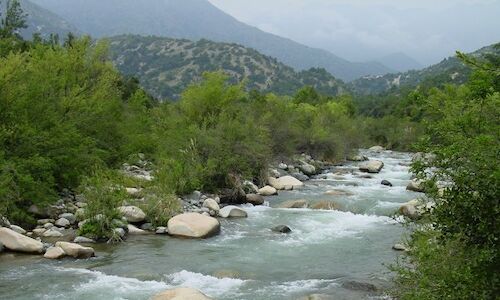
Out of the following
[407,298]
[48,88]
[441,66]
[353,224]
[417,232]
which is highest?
[441,66]

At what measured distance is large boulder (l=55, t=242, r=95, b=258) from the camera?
14.2 metres

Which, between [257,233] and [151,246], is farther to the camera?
[257,233]

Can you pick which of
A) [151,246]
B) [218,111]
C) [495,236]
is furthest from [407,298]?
[218,111]

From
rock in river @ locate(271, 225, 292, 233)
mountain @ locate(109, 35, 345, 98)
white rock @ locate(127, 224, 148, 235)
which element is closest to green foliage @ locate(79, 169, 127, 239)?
white rock @ locate(127, 224, 148, 235)

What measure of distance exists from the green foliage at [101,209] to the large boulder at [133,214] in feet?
2.65

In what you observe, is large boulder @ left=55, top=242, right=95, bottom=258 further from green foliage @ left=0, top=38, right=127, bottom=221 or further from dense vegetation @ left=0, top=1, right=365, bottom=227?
green foliage @ left=0, top=38, right=127, bottom=221

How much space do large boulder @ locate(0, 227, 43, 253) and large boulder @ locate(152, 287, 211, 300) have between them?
5297 millimetres

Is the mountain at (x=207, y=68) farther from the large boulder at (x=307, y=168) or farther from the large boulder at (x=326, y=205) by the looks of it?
the large boulder at (x=326, y=205)

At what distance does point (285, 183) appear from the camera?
95.7 ft

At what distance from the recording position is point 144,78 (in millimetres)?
154875

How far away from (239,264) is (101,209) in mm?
4909

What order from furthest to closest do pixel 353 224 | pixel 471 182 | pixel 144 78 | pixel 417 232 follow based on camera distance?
pixel 144 78 < pixel 353 224 < pixel 417 232 < pixel 471 182

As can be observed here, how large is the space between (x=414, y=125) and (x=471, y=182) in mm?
63293

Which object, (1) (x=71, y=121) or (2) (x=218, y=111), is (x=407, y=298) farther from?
(2) (x=218, y=111)
